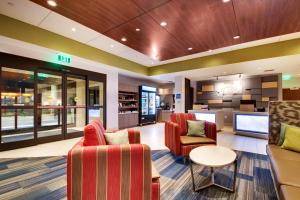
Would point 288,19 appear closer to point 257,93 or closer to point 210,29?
point 210,29

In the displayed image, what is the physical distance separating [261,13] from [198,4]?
1.25m

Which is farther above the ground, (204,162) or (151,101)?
(151,101)

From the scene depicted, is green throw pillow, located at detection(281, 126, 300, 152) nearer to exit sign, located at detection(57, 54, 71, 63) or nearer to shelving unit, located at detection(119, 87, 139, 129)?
exit sign, located at detection(57, 54, 71, 63)

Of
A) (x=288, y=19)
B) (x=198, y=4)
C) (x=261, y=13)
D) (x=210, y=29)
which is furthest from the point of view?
(x=210, y=29)

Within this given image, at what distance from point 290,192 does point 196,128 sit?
217cm

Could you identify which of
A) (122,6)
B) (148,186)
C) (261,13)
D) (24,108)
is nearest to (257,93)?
(261,13)

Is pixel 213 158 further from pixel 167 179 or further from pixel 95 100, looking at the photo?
pixel 95 100

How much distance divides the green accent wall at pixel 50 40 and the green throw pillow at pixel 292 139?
534cm

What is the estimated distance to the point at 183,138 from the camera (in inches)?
135

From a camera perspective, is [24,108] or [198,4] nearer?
[198,4]

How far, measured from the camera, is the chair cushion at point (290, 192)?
54.4 inches

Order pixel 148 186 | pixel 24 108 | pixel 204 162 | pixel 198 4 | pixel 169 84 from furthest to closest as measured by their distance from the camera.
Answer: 1. pixel 169 84
2. pixel 24 108
3. pixel 198 4
4. pixel 204 162
5. pixel 148 186

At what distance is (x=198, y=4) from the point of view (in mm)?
2598

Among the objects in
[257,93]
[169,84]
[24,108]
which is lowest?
[24,108]
